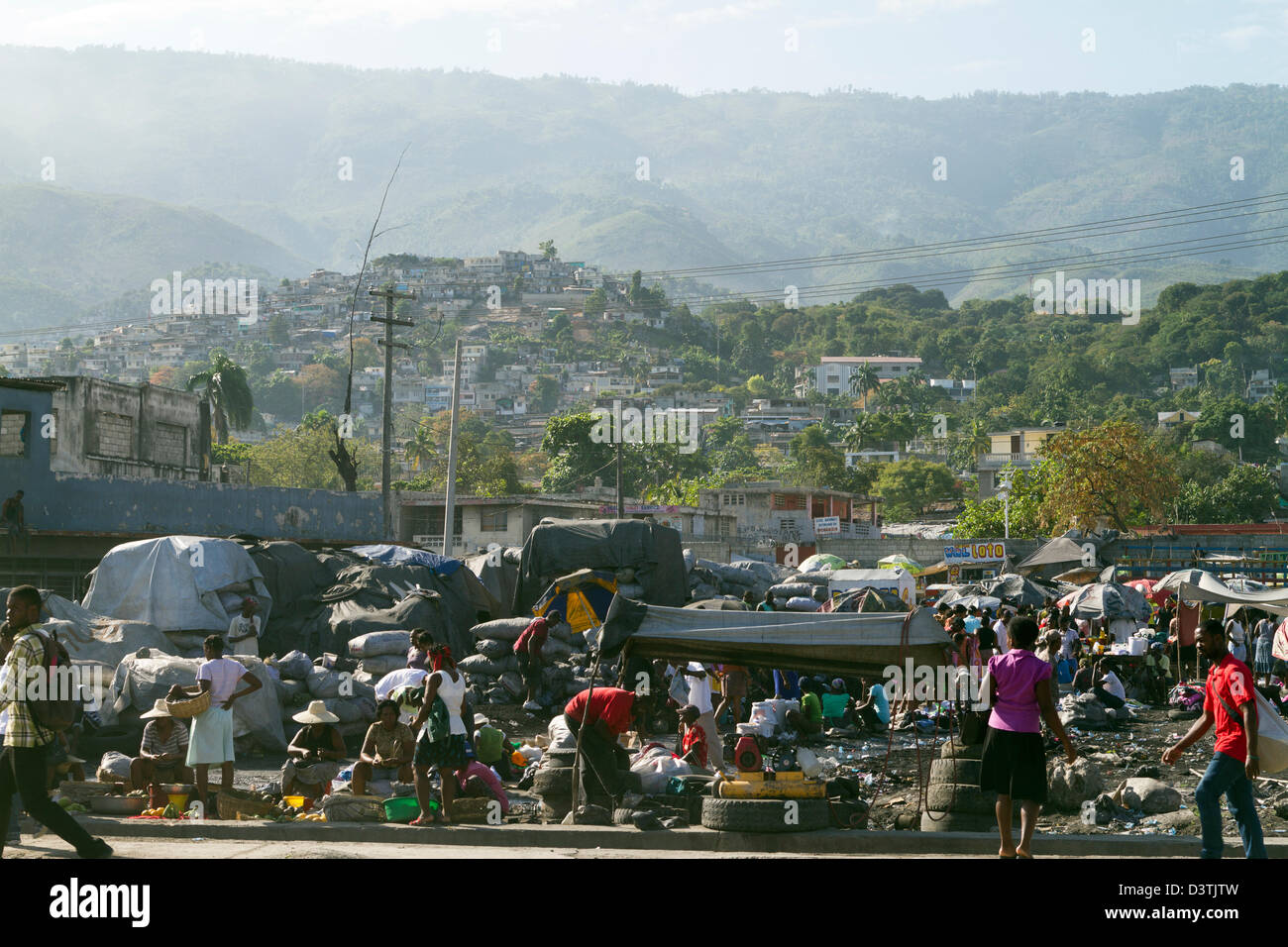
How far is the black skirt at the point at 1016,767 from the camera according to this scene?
25.4 feet

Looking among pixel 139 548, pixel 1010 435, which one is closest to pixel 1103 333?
pixel 1010 435

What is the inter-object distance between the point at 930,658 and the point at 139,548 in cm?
1395

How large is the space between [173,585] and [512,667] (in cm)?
518

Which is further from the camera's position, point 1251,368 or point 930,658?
point 1251,368

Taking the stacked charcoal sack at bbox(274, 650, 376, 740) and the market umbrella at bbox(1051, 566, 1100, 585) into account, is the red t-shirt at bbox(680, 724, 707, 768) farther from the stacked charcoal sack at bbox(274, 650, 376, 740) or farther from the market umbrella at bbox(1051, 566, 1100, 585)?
the market umbrella at bbox(1051, 566, 1100, 585)

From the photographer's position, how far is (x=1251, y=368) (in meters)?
158

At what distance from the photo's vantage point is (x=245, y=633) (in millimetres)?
19141

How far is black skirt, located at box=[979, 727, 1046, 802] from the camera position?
775cm

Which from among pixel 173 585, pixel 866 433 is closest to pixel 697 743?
pixel 173 585

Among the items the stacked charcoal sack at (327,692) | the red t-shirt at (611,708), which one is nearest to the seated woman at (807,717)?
the stacked charcoal sack at (327,692)

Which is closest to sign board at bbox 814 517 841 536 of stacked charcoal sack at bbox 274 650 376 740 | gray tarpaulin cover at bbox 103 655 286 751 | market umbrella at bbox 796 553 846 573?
market umbrella at bbox 796 553 846 573
